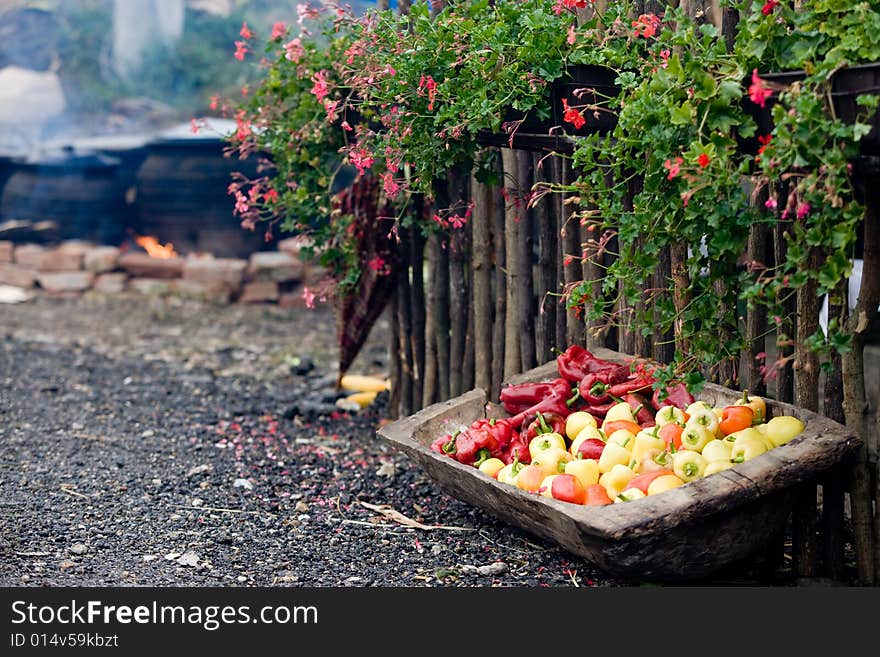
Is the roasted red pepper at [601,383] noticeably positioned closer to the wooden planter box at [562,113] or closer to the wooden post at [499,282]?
the wooden planter box at [562,113]

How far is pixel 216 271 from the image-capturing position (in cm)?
872

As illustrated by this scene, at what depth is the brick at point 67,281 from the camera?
9.02 metres

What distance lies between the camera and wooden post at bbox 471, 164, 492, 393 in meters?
4.62

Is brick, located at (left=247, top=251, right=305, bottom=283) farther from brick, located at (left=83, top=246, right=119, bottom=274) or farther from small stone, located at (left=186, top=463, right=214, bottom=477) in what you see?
small stone, located at (left=186, top=463, right=214, bottom=477)

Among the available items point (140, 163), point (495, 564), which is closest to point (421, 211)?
point (495, 564)

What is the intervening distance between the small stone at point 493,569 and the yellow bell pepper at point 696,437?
76 cm

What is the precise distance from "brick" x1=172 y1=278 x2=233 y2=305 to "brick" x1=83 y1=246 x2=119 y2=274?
2.26 ft

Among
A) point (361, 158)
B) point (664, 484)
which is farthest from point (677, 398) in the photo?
point (361, 158)

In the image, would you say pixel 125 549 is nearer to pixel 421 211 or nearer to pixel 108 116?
pixel 421 211

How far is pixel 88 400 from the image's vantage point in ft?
18.9

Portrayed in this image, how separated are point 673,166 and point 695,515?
963 millimetres

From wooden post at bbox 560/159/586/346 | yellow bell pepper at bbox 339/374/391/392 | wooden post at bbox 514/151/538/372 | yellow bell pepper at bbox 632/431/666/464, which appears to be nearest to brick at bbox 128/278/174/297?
yellow bell pepper at bbox 339/374/391/392

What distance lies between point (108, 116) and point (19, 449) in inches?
309

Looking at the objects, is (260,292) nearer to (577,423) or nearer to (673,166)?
(577,423)
